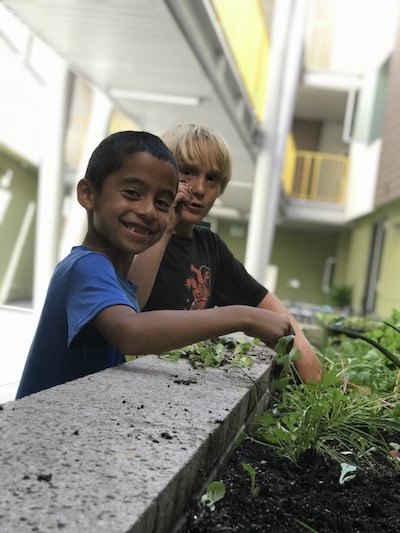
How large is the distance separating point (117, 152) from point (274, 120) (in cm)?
1071

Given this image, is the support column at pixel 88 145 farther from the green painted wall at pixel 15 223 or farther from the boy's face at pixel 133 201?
the boy's face at pixel 133 201

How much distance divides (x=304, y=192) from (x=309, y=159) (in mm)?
1081

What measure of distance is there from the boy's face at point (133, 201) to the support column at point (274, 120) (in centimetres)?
1040

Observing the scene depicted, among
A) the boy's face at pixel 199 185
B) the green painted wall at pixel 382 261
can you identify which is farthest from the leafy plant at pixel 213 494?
the green painted wall at pixel 382 261

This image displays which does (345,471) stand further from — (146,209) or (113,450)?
(146,209)

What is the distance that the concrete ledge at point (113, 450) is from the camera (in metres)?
0.81

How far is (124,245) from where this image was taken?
1740 millimetres

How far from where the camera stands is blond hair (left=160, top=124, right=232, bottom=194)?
2434mm

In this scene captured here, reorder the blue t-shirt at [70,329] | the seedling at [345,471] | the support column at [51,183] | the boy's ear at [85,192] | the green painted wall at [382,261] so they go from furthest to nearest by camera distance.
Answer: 1. the green painted wall at [382,261]
2. the support column at [51,183]
3. the boy's ear at [85,192]
4. the blue t-shirt at [70,329]
5. the seedling at [345,471]

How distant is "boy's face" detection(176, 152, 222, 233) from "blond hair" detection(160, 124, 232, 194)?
0.6 inches

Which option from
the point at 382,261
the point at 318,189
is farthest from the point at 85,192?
the point at 318,189

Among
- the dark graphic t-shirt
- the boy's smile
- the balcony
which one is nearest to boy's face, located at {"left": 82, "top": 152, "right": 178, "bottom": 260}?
the boy's smile

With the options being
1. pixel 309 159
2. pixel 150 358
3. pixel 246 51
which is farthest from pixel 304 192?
pixel 150 358

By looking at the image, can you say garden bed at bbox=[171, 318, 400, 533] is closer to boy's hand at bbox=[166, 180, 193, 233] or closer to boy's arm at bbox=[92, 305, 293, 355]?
boy's arm at bbox=[92, 305, 293, 355]
